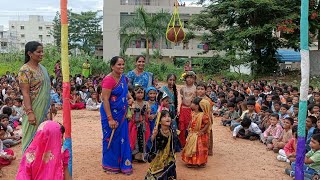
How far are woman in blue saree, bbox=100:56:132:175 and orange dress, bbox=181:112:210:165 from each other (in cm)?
98

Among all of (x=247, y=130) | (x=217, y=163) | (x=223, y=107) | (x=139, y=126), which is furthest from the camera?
(x=223, y=107)

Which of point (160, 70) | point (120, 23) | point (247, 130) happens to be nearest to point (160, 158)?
point (247, 130)

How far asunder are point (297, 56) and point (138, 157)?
21.6 metres

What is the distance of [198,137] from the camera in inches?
218

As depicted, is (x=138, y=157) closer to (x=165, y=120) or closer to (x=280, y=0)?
(x=165, y=120)

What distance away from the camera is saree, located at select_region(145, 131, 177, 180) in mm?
4680

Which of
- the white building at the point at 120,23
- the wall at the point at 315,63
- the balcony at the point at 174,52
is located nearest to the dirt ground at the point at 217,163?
the wall at the point at 315,63

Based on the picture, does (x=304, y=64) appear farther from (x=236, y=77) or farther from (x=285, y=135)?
(x=236, y=77)

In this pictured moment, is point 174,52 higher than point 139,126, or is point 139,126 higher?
point 174,52

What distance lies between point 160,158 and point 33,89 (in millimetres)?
1803

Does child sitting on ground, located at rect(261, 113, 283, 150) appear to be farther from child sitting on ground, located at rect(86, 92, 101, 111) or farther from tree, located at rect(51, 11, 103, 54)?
tree, located at rect(51, 11, 103, 54)

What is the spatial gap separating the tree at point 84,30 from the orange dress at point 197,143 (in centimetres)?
3709

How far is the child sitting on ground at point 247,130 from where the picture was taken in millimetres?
7773

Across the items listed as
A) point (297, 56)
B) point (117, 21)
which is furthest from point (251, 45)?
point (117, 21)
